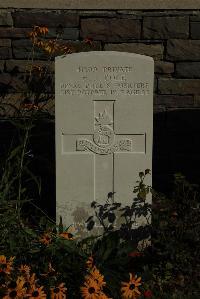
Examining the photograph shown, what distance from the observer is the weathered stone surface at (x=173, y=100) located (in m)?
5.02

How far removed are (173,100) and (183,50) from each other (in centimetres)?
50

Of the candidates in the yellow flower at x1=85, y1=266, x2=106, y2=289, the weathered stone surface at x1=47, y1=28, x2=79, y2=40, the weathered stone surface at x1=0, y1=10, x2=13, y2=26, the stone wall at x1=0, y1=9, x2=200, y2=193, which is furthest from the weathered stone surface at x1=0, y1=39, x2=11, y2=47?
the yellow flower at x1=85, y1=266, x2=106, y2=289

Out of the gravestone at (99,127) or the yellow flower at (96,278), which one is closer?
the yellow flower at (96,278)

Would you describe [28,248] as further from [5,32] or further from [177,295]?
[5,32]

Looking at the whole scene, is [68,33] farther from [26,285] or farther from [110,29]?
[26,285]

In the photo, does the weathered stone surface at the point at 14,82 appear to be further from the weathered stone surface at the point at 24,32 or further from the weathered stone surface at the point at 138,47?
the weathered stone surface at the point at 138,47

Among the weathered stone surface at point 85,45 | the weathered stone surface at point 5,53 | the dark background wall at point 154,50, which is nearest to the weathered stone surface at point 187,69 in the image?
the dark background wall at point 154,50

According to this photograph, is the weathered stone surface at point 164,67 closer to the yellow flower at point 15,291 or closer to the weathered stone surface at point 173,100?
the weathered stone surface at point 173,100

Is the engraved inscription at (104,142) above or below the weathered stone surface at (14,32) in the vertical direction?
below

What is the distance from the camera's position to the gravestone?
142 inches

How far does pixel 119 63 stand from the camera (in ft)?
11.8
